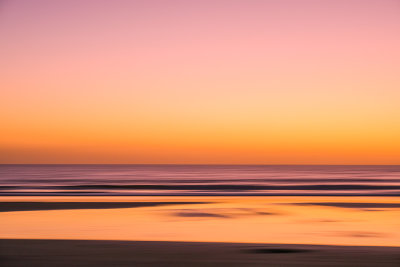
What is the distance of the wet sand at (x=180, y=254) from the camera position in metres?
7.12

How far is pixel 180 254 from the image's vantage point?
7.79m

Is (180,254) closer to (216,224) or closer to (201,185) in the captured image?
(216,224)

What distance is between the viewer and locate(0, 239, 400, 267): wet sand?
7125mm

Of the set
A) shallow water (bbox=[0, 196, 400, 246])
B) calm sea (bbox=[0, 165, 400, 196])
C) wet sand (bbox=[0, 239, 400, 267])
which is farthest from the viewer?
calm sea (bbox=[0, 165, 400, 196])

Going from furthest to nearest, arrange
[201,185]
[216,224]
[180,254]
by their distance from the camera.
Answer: [201,185], [216,224], [180,254]

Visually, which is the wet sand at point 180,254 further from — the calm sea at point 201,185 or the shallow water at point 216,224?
the calm sea at point 201,185

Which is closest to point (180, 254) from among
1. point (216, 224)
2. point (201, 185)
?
point (216, 224)

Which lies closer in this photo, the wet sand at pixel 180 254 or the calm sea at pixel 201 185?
the wet sand at pixel 180 254

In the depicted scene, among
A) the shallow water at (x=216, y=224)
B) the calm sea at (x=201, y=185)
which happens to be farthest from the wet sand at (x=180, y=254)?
the calm sea at (x=201, y=185)

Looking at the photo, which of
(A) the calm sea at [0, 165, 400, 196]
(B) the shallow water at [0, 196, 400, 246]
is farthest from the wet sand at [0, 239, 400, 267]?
(A) the calm sea at [0, 165, 400, 196]

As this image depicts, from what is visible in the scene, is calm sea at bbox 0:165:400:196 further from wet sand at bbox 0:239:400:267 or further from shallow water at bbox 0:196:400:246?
wet sand at bbox 0:239:400:267

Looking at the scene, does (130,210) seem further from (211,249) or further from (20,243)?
(211,249)

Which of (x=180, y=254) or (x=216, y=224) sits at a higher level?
(x=216, y=224)

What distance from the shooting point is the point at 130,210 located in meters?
15.6
